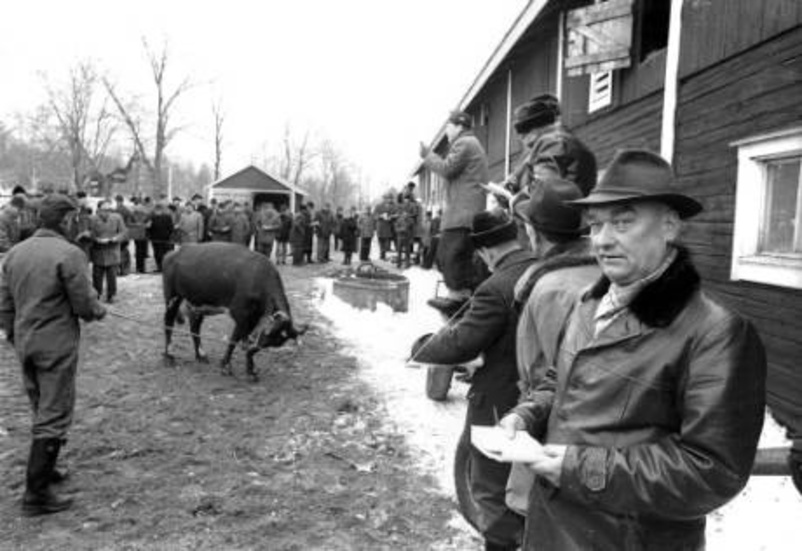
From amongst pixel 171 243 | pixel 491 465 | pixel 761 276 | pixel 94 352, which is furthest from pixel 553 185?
pixel 171 243

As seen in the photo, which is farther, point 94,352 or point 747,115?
point 94,352

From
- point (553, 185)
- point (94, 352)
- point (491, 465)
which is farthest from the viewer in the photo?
point (94, 352)

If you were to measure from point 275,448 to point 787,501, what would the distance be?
351 cm

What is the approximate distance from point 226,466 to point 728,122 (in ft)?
15.9

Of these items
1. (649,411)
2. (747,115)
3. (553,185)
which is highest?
(747,115)

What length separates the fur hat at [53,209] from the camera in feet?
15.1

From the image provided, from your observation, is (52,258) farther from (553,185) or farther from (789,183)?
(789,183)

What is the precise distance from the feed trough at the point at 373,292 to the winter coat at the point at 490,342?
7.33 m

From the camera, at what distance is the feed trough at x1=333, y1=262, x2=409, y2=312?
35.3 feet

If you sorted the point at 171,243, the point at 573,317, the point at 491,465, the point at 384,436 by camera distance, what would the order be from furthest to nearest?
the point at 171,243 → the point at 384,436 → the point at 491,465 → the point at 573,317

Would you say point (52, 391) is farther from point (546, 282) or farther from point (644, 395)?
point (644, 395)

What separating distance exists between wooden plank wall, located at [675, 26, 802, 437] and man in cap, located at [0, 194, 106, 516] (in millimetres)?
4843

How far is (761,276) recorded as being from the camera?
5.17 meters

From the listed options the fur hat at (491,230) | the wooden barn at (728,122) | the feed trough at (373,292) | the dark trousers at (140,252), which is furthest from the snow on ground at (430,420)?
the dark trousers at (140,252)
